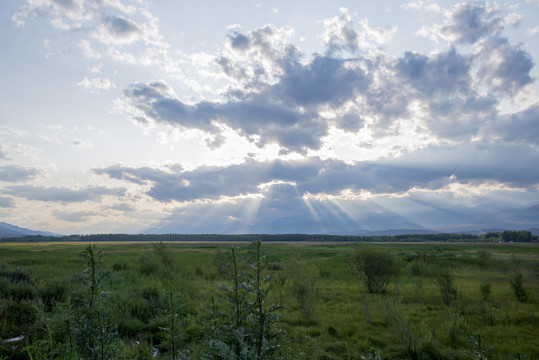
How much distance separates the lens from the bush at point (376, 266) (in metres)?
15.8

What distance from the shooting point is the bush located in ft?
51.9

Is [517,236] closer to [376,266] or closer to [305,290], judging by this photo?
[376,266]

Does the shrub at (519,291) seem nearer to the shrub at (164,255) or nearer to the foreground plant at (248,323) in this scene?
the foreground plant at (248,323)

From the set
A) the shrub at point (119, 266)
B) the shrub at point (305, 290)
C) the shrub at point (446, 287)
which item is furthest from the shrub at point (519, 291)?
the shrub at point (119, 266)

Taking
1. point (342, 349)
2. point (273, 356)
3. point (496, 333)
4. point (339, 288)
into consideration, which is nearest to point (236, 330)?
point (273, 356)

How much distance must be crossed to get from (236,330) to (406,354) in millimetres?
7618

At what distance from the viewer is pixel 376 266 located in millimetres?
15961

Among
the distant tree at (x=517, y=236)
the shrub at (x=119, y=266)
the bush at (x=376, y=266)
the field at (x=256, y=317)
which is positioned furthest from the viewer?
the distant tree at (x=517, y=236)

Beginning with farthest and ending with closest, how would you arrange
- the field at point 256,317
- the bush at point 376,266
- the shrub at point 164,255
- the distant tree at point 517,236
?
1. the distant tree at point 517,236
2. the shrub at point 164,255
3. the bush at point 376,266
4. the field at point 256,317

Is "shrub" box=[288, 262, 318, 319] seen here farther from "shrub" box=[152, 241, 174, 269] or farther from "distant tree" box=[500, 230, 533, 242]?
"distant tree" box=[500, 230, 533, 242]

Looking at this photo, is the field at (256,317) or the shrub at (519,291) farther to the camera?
the shrub at (519,291)

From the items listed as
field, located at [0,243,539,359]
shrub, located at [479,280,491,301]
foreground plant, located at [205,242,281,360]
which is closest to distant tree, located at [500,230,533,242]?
field, located at [0,243,539,359]

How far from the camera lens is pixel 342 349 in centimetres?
855

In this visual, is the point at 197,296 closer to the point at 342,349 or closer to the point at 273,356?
the point at 342,349
